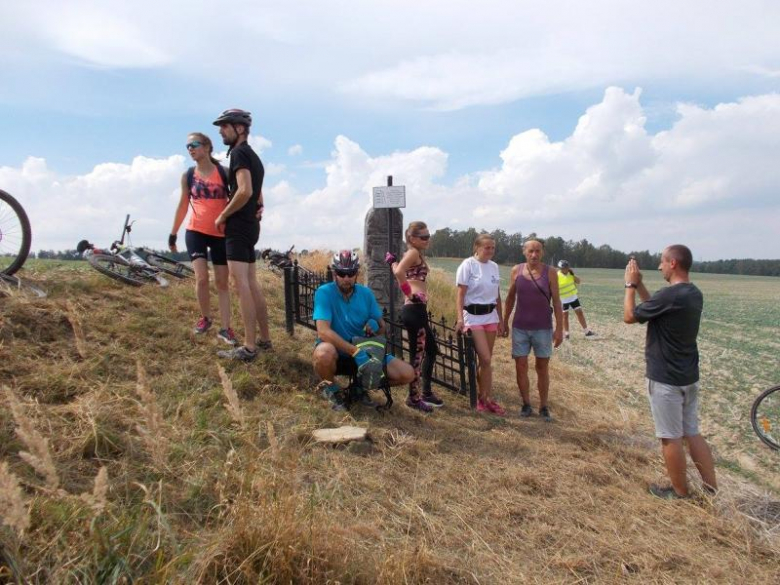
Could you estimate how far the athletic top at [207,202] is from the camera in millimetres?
5074

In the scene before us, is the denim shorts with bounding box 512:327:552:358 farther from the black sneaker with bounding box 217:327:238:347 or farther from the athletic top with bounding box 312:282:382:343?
the black sneaker with bounding box 217:327:238:347

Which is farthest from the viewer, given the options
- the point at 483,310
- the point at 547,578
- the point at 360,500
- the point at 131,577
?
the point at 483,310

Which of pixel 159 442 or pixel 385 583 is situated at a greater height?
pixel 159 442

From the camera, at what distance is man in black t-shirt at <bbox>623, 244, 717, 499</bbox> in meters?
3.76

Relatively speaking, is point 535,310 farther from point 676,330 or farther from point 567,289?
point 567,289

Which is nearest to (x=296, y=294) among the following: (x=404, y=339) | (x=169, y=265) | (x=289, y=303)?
(x=289, y=303)

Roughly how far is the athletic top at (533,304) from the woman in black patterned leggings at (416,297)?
900mm

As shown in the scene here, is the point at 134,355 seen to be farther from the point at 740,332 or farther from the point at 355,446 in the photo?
the point at 740,332

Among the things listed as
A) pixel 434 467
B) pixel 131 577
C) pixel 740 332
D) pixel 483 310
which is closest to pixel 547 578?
pixel 434 467

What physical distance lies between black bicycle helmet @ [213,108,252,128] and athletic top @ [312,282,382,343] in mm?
1619

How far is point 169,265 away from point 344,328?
17.9 ft

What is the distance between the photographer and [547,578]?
9.18 ft

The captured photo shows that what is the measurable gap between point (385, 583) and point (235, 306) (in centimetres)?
507

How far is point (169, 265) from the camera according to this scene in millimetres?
9242
